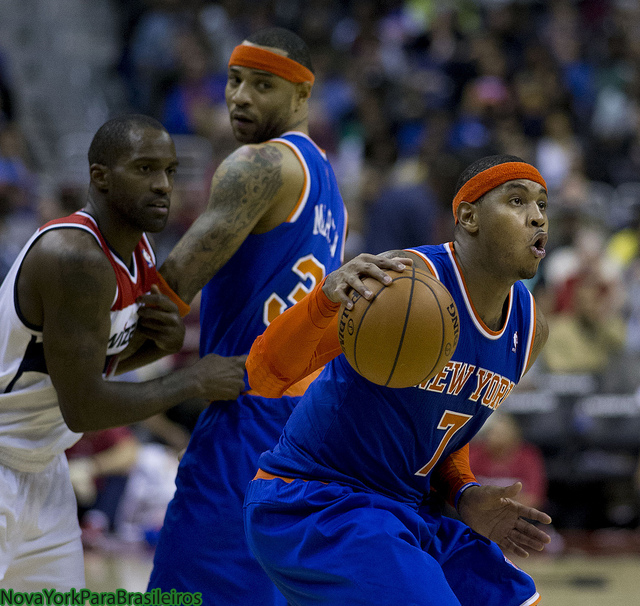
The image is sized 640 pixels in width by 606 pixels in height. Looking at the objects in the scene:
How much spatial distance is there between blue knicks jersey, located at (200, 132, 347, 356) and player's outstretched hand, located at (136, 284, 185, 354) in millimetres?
177

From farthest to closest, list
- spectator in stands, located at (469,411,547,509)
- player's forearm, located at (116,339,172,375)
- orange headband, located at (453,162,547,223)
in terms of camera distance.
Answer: spectator in stands, located at (469,411,547,509) < player's forearm, located at (116,339,172,375) < orange headband, located at (453,162,547,223)

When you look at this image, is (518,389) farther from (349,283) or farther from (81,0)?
(81,0)

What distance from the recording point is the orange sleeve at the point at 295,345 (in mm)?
2596

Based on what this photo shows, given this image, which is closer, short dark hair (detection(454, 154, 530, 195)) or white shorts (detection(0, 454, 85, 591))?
short dark hair (detection(454, 154, 530, 195))

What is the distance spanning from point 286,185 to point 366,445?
108 cm

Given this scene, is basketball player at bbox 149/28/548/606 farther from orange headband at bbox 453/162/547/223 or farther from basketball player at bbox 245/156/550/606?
orange headband at bbox 453/162/547/223

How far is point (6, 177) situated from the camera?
375 inches

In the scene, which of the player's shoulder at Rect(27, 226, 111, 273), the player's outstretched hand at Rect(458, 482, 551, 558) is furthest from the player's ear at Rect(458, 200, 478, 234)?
the player's shoulder at Rect(27, 226, 111, 273)

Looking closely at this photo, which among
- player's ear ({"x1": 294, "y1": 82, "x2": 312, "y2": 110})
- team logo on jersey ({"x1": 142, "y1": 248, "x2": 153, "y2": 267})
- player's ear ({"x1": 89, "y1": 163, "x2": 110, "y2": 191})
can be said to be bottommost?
team logo on jersey ({"x1": 142, "y1": 248, "x2": 153, "y2": 267})

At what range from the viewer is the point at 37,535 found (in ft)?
10.5

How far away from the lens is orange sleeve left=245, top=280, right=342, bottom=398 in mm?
2596

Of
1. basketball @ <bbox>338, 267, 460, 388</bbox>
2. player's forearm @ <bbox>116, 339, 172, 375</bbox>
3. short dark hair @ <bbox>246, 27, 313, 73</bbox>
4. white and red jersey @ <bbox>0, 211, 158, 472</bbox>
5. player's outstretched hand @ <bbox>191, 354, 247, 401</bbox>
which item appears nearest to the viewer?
basketball @ <bbox>338, 267, 460, 388</bbox>

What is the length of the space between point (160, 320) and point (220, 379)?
30 centimetres

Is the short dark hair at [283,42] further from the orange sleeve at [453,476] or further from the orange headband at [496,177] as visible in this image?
the orange sleeve at [453,476]
